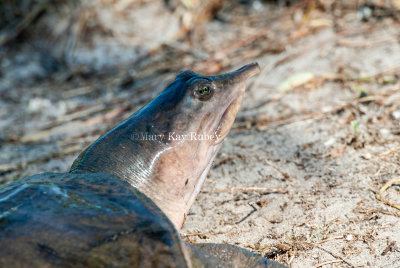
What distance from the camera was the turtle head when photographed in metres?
1.95

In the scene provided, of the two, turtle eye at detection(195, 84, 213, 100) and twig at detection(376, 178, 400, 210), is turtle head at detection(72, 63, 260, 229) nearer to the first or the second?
turtle eye at detection(195, 84, 213, 100)

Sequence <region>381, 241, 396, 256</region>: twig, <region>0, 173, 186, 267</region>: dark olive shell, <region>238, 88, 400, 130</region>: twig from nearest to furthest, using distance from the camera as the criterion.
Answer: <region>0, 173, 186, 267</region>: dark olive shell, <region>381, 241, 396, 256</region>: twig, <region>238, 88, 400, 130</region>: twig

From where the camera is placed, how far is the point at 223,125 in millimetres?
2105

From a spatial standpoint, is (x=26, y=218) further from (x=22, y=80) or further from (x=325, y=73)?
(x=22, y=80)

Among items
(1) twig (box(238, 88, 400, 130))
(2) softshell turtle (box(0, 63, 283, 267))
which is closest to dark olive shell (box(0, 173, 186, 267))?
(2) softshell turtle (box(0, 63, 283, 267))

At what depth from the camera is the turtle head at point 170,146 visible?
1952 millimetres

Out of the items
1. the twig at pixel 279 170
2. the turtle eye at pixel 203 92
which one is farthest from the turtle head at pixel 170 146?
the twig at pixel 279 170

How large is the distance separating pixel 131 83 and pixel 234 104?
290 cm

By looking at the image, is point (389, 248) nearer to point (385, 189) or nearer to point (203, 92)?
point (385, 189)

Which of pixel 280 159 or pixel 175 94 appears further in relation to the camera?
pixel 280 159

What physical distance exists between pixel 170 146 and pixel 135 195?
0.36 metres

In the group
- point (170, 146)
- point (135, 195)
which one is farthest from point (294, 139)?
point (135, 195)

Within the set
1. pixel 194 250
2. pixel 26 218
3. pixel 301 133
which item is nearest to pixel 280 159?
pixel 301 133

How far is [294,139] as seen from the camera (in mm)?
2988
